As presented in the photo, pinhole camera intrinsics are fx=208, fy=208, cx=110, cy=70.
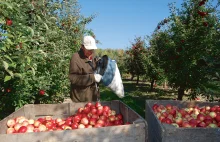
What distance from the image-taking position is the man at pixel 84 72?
300 centimetres

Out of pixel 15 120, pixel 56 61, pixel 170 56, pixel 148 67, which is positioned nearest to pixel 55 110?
pixel 15 120

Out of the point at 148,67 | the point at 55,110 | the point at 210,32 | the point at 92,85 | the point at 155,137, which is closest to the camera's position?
the point at 155,137

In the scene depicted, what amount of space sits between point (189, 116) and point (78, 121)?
53.1 inches

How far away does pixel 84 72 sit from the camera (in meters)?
3.12

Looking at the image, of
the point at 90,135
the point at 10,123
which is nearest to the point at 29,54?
the point at 10,123

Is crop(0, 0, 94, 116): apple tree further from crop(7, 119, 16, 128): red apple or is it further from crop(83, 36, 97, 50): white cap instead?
crop(83, 36, 97, 50): white cap

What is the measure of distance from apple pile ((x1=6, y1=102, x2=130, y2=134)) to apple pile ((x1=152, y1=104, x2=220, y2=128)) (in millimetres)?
539

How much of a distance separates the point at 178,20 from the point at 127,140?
18.8 feet

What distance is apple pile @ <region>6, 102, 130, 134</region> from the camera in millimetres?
2064

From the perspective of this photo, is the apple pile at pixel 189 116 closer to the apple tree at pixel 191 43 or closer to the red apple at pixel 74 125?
the red apple at pixel 74 125

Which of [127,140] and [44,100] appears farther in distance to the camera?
[44,100]

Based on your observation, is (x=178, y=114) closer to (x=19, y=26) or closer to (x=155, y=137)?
(x=155, y=137)

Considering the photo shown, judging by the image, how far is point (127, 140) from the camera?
166 centimetres

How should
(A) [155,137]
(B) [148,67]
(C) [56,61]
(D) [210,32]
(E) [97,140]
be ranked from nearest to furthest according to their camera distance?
(E) [97,140], (A) [155,137], (C) [56,61], (D) [210,32], (B) [148,67]
